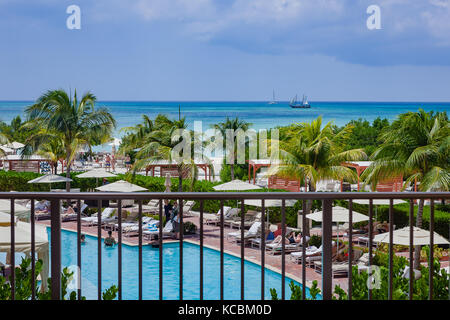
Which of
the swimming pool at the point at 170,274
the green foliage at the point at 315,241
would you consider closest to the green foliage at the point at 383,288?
the swimming pool at the point at 170,274

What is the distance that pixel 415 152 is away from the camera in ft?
44.0

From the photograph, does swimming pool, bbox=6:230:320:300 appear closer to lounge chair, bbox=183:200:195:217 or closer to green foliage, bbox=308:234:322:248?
green foliage, bbox=308:234:322:248

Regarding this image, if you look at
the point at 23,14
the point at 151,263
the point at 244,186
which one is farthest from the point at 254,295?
the point at 23,14

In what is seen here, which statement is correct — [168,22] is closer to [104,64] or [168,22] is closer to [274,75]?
[104,64]

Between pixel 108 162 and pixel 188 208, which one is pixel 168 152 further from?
pixel 108 162

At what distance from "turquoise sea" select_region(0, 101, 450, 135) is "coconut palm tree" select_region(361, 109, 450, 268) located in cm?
6148

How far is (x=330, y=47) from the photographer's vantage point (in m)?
87.1

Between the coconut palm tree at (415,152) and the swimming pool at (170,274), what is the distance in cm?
452

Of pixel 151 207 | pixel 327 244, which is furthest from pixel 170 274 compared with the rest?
pixel 327 244

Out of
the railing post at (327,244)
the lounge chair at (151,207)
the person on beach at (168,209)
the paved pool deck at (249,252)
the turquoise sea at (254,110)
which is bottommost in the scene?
the paved pool deck at (249,252)

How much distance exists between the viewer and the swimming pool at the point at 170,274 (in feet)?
33.8

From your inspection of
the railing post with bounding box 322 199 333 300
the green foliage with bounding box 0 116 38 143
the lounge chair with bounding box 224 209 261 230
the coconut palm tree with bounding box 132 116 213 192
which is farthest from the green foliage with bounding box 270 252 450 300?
the green foliage with bounding box 0 116 38 143

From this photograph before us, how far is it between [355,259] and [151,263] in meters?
5.14

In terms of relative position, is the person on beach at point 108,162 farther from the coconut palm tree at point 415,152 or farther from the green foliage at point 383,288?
the green foliage at point 383,288
